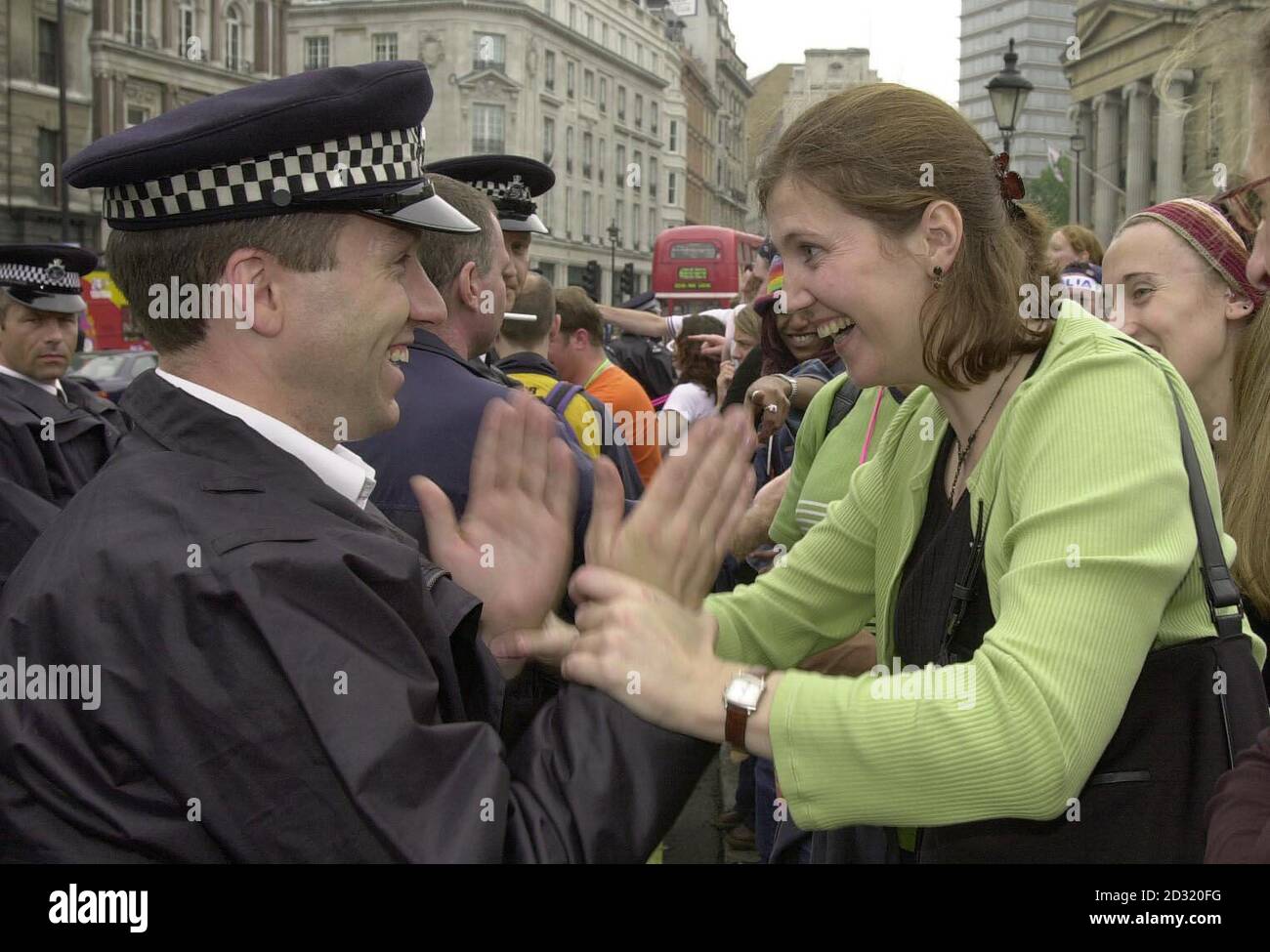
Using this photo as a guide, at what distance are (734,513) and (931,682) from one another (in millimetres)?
371

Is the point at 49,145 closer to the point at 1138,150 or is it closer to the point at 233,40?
the point at 233,40

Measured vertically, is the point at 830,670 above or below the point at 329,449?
below

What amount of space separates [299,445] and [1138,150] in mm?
61767

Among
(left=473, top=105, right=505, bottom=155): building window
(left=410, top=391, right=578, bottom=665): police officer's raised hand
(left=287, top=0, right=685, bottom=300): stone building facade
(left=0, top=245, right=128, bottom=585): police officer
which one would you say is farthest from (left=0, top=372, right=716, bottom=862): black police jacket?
(left=473, top=105, right=505, bottom=155): building window

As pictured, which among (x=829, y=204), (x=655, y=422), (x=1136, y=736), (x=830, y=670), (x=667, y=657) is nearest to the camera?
(x=667, y=657)

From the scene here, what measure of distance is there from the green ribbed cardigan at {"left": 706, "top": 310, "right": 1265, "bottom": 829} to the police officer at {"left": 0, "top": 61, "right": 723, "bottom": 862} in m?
0.20

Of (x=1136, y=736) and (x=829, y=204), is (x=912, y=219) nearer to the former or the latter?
Answer: (x=829, y=204)

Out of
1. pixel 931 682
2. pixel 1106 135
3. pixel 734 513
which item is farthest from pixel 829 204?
pixel 1106 135

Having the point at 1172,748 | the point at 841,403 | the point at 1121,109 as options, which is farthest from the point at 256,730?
the point at 1121,109

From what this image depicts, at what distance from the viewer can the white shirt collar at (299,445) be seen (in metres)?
1.94

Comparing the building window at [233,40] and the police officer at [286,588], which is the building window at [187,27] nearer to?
the building window at [233,40]

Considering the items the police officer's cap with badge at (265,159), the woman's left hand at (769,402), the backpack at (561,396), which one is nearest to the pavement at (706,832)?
the woman's left hand at (769,402)

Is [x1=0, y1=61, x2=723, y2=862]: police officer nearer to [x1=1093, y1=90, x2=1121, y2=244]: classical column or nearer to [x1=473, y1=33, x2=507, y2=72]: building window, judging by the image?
[x1=1093, y1=90, x2=1121, y2=244]: classical column

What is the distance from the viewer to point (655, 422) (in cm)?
671
